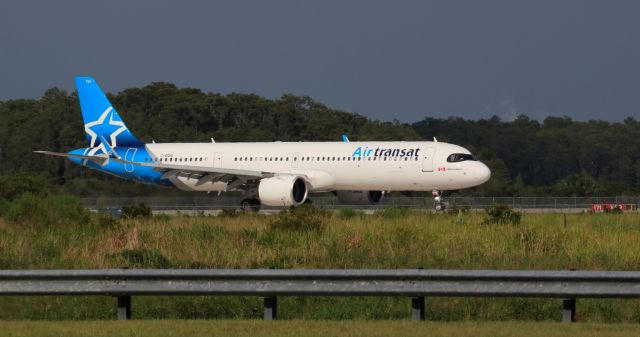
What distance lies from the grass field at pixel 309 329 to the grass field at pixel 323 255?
4.09 ft

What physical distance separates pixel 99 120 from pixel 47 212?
23592 millimetres

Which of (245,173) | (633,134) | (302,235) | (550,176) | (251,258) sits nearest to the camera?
(251,258)

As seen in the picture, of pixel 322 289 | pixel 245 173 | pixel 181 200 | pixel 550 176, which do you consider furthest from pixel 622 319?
pixel 550 176

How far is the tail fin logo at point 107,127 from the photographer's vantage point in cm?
5028

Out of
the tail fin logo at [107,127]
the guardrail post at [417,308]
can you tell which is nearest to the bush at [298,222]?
the guardrail post at [417,308]

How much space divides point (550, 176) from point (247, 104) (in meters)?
37.5

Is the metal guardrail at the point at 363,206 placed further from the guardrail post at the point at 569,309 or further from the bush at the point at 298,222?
the guardrail post at the point at 569,309

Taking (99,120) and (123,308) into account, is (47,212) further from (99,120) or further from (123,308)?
(99,120)

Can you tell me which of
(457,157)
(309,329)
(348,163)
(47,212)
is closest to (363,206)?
(348,163)

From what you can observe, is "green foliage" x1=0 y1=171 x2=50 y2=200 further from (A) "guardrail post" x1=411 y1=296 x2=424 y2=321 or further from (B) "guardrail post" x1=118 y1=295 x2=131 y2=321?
(A) "guardrail post" x1=411 y1=296 x2=424 y2=321

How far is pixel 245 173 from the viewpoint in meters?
44.6

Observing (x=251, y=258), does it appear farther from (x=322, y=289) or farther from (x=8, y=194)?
(x=8, y=194)

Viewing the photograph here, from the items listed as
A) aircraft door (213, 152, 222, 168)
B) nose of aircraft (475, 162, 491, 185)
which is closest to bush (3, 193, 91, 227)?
nose of aircraft (475, 162, 491, 185)

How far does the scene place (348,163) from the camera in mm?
44312
